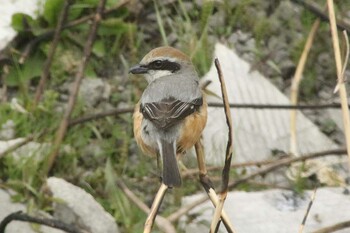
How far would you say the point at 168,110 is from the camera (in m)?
4.18

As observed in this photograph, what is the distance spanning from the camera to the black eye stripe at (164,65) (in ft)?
14.7

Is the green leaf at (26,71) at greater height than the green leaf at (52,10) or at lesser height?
lesser

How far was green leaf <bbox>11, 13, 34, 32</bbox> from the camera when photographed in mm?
6285

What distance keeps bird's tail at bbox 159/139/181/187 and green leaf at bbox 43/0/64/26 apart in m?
2.43

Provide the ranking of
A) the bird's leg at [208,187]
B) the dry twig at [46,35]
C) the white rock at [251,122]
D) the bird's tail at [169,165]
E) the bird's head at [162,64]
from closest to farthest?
the bird's leg at [208,187] < the bird's tail at [169,165] < the bird's head at [162,64] < the white rock at [251,122] < the dry twig at [46,35]

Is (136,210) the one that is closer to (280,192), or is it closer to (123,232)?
(123,232)

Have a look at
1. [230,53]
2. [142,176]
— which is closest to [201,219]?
[142,176]

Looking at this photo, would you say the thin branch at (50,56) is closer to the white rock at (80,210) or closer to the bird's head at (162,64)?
the white rock at (80,210)

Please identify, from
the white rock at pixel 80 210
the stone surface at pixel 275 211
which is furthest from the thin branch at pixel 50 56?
the stone surface at pixel 275 211

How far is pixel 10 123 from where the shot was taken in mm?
5762

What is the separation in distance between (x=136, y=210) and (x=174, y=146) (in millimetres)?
1098

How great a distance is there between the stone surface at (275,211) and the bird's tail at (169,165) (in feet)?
2.63

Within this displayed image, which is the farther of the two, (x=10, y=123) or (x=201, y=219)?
(x=10, y=123)

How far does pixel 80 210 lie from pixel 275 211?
1007 millimetres
